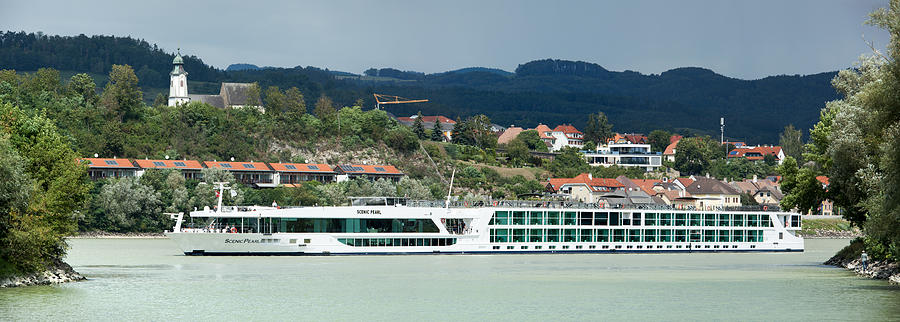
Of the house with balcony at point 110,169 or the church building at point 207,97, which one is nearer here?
the house with balcony at point 110,169

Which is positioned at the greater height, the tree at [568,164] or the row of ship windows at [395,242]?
the tree at [568,164]

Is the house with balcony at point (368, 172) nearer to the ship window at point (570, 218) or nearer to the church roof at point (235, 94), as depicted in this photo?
the church roof at point (235, 94)

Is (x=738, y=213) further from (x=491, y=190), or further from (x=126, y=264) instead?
(x=491, y=190)

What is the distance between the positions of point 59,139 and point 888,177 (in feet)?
114

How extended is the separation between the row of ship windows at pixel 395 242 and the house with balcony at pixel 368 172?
2528 inches

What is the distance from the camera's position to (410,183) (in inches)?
5261

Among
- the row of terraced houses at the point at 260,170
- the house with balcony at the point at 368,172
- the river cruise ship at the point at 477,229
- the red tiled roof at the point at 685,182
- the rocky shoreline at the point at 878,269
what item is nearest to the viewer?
the rocky shoreline at the point at 878,269

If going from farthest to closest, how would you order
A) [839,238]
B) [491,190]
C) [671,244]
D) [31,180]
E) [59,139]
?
[491,190] < [839,238] < [671,244] < [59,139] < [31,180]

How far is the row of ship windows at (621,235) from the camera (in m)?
78.6

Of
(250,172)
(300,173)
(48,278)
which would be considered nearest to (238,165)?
(250,172)

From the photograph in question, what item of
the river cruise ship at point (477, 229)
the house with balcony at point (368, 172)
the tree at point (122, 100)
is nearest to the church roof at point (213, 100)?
the tree at point (122, 100)


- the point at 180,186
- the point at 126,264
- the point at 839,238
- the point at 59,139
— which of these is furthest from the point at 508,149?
the point at 59,139

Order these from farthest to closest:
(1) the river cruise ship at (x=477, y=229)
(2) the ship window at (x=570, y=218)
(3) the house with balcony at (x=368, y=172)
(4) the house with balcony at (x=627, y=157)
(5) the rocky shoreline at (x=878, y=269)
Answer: (4) the house with balcony at (x=627, y=157), (3) the house with balcony at (x=368, y=172), (2) the ship window at (x=570, y=218), (1) the river cruise ship at (x=477, y=229), (5) the rocky shoreline at (x=878, y=269)

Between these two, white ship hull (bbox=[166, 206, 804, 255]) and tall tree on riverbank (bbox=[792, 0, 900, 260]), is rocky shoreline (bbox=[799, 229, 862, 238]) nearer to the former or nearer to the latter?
white ship hull (bbox=[166, 206, 804, 255])
